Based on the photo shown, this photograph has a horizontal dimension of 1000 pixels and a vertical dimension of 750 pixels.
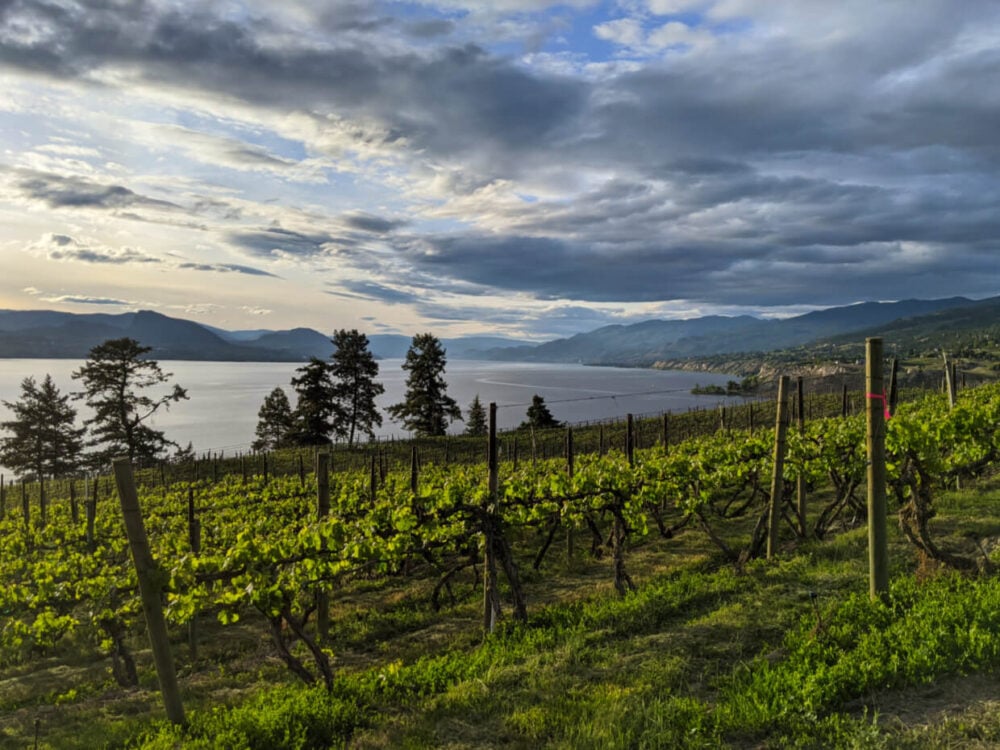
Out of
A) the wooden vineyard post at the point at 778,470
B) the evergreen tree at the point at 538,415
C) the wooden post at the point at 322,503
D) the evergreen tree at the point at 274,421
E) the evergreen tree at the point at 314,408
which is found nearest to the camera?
the wooden post at the point at 322,503

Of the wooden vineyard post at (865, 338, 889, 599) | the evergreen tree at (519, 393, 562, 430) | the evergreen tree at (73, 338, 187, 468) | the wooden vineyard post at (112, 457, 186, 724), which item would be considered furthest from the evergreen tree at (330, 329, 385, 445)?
the wooden vineyard post at (865, 338, 889, 599)

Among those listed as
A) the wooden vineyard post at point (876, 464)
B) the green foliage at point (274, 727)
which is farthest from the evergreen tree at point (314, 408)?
the wooden vineyard post at point (876, 464)

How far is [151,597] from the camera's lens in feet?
17.8

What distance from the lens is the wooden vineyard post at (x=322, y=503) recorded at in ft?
25.7

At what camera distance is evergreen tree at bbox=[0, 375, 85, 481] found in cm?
4284

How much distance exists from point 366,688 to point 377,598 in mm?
5944

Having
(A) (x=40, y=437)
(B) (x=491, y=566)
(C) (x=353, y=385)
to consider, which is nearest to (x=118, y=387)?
(A) (x=40, y=437)

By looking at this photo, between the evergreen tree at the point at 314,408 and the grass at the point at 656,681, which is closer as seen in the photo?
the grass at the point at 656,681

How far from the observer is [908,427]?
24.3 feet

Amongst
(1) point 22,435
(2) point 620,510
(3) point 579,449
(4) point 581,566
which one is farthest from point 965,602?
(1) point 22,435

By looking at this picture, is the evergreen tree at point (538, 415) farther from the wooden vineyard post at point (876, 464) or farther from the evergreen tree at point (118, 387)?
Result: the wooden vineyard post at point (876, 464)

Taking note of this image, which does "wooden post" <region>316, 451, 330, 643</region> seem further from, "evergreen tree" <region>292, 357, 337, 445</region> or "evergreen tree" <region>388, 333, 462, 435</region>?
"evergreen tree" <region>388, 333, 462, 435</region>

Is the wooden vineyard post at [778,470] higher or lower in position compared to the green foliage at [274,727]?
higher

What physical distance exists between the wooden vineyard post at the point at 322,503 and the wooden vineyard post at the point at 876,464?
6.57 m
